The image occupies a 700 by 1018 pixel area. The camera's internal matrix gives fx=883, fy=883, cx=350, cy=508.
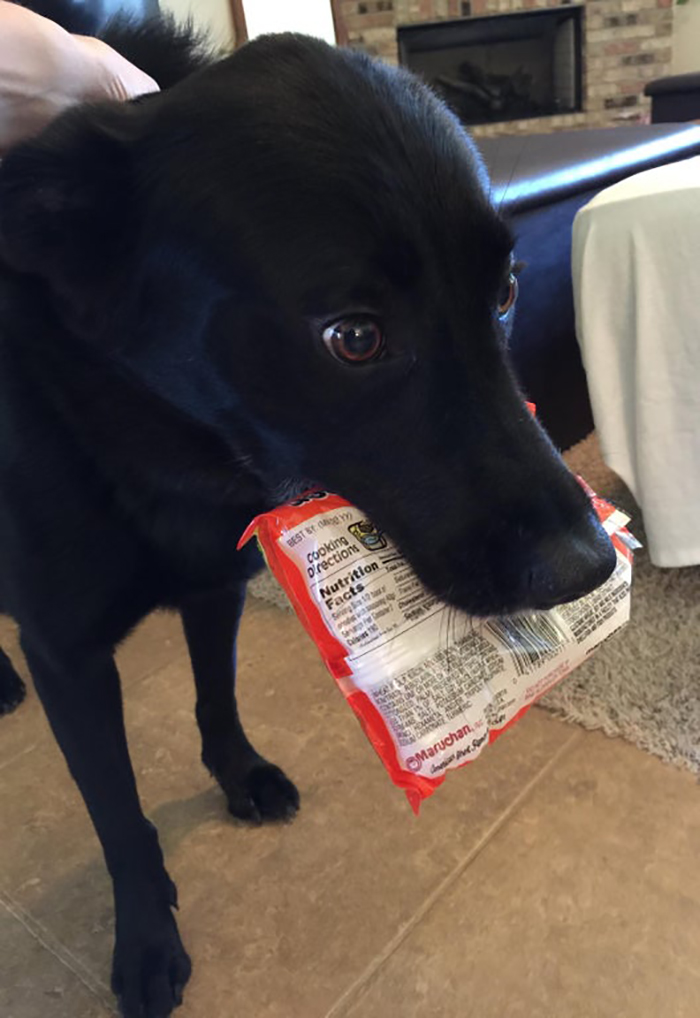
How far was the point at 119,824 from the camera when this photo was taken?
0.93m

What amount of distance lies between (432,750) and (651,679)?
693 mm

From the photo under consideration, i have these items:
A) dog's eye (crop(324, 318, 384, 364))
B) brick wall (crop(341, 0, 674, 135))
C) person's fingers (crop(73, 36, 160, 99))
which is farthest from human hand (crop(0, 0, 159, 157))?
brick wall (crop(341, 0, 674, 135))

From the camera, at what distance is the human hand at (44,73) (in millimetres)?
778

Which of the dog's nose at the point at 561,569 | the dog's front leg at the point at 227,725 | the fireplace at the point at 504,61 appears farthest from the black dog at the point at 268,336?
the fireplace at the point at 504,61

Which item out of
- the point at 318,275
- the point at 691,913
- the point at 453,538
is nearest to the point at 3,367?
the point at 318,275

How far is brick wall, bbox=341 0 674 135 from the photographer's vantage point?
505 centimetres

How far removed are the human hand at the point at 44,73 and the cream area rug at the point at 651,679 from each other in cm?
97

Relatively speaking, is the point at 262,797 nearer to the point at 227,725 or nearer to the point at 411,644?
the point at 227,725

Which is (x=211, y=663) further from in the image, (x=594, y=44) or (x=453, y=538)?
(x=594, y=44)

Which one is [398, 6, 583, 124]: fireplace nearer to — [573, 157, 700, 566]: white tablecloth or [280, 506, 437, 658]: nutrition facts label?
[573, 157, 700, 566]: white tablecloth

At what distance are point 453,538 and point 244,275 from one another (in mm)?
258

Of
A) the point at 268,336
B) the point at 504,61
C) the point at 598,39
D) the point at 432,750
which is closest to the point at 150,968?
the point at 432,750

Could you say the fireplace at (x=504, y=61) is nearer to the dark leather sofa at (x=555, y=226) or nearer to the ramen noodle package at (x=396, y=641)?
the dark leather sofa at (x=555, y=226)

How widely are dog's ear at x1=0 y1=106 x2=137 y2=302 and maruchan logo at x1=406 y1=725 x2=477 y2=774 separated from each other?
46 centimetres
